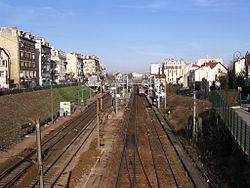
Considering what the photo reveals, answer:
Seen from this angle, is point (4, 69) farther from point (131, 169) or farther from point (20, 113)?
point (131, 169)

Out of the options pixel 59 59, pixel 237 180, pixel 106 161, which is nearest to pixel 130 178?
pixel 106 161

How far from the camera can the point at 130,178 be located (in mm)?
14609

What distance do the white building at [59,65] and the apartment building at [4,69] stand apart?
28.0 metres

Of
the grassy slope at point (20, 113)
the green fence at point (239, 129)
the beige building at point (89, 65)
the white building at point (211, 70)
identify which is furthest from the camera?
the beige building at point (89, 65)

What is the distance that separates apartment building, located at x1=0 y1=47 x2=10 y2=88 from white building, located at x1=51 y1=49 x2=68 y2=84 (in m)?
28.0

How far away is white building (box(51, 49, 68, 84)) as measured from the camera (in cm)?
8485

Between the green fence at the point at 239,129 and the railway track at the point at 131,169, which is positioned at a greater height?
the green fence at the point at 239,129

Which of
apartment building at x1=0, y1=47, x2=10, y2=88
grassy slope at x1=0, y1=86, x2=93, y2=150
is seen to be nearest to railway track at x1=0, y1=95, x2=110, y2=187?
grassy slope at x1=0, y1=86, x2=93, y2=150

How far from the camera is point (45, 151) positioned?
20.1m

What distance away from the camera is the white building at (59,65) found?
278ft

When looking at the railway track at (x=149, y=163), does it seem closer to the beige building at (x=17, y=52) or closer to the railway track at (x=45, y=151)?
the railway track at (x=45, y=151)

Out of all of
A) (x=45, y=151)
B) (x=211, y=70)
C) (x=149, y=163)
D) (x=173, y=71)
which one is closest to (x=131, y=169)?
(x=149, y=163)

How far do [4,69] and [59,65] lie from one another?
3755 cm

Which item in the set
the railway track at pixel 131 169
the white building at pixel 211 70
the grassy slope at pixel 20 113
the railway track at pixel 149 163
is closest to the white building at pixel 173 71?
the white building at pixel 211 70
